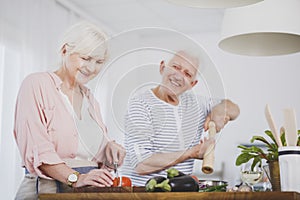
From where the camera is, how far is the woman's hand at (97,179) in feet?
6.82

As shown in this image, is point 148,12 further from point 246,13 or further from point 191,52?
point 246,13

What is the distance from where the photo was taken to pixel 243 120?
409 cm

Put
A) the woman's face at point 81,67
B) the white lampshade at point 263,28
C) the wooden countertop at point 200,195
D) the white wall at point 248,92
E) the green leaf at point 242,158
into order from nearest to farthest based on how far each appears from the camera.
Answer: the wooden countertop at point 200,195 → the white lampshade at point 263,28 → the green leaf at point 242,158 → the woman's face at point 81,67 → the white wall at point 248,92

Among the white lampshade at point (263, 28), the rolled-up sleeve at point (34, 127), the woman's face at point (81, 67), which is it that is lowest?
the rolled-up sleeve at point (34, 127)

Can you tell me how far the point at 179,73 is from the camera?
2.28 m

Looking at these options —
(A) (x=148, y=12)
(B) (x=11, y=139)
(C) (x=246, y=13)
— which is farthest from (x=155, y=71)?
(A) (x=148, y=12)

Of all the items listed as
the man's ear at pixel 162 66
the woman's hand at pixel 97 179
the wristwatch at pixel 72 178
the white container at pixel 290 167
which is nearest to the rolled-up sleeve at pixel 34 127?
the wristwatch at pixel 72 178

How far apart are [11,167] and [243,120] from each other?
177cm

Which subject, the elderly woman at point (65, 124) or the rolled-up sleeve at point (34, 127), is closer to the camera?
the elderly woman at point (65, 124)

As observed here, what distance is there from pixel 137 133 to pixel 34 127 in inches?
24.8

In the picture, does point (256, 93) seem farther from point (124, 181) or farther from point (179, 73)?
point (124, 181)

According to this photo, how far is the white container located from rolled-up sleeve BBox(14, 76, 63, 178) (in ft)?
3.93

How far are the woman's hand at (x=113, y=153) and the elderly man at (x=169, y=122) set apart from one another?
0.38 ft

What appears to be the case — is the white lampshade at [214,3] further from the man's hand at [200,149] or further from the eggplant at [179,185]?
the man's hand at [200,149]
